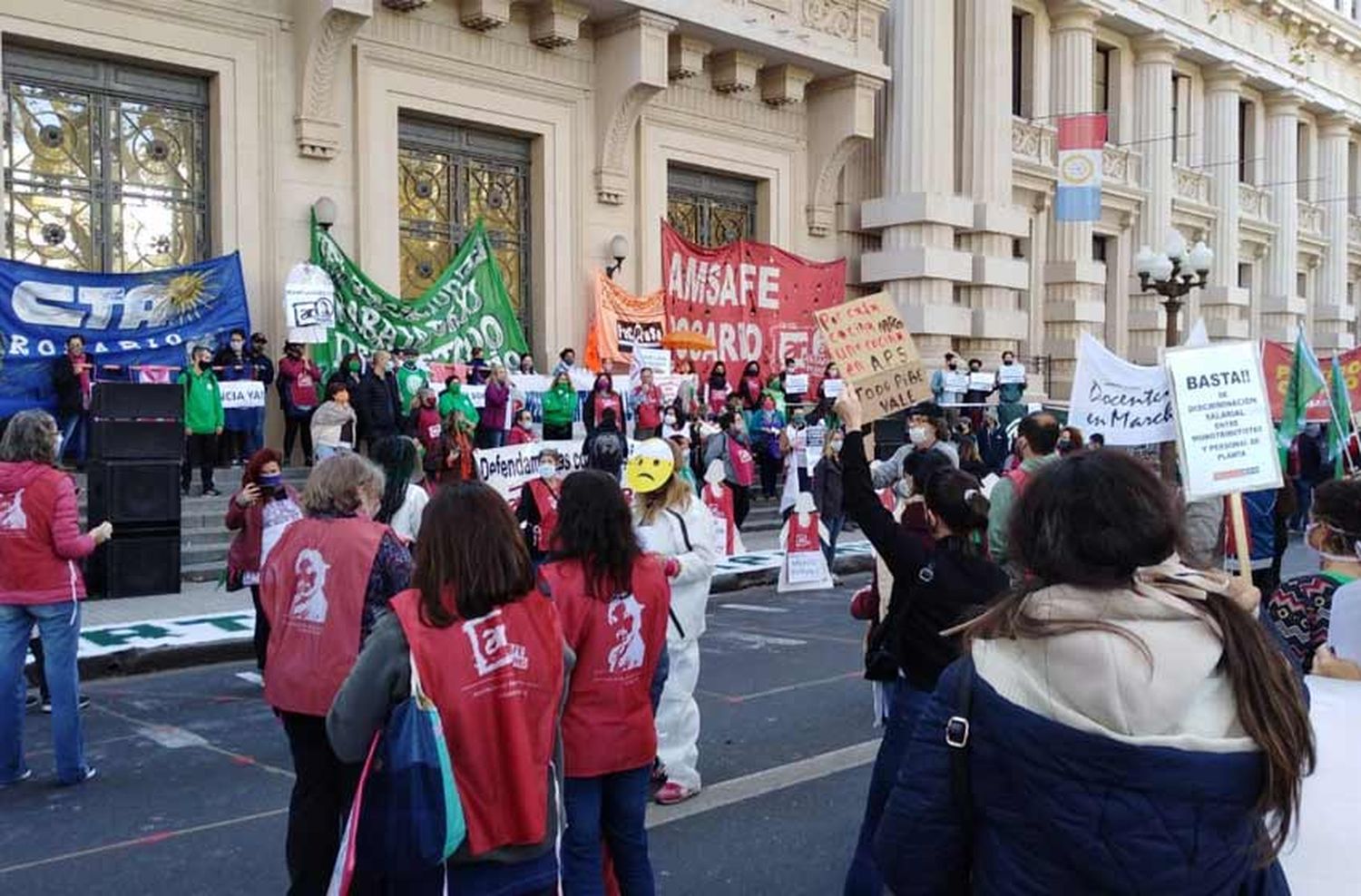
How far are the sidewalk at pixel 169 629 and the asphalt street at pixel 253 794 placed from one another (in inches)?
9.4

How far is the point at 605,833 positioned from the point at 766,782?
2.36 meters

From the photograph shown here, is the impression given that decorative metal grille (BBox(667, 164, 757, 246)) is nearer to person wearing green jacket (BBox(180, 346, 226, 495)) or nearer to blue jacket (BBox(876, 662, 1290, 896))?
person wearing green jacket (BBox(180, 346, 226, 495))

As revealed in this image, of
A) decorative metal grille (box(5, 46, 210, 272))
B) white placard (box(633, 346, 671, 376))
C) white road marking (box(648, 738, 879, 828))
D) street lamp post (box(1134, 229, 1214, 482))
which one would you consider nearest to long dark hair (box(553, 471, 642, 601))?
white road marking (box(648, 738, 879, 828))

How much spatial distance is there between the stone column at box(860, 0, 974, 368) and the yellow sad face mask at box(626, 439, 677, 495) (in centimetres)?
1973

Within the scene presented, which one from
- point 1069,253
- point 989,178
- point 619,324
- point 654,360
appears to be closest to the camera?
point 654,360

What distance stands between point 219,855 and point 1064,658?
4185mm

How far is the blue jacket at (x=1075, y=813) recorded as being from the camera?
76.7 inches

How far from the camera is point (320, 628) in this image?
13.0 ft

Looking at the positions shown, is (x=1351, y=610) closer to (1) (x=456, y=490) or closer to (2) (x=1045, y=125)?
(1) (x=456, y=490)

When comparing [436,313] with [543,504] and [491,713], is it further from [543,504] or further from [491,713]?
[491,713]

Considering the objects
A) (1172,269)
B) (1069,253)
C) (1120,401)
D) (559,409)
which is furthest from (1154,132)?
(1120,401)

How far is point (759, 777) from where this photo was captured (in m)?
6.22

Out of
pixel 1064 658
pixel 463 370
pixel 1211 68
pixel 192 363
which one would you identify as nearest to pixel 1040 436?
pixel 1064 658

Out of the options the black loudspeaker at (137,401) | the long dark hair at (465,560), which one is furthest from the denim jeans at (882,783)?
the black loudspeaker at (137,401)
